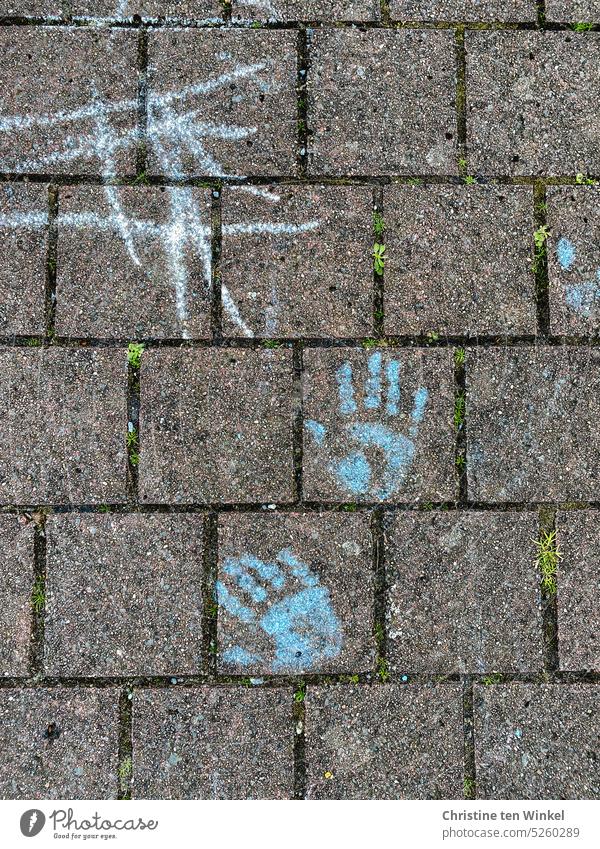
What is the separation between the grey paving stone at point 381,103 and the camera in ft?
7.59

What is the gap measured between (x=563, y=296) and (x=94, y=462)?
5.56ft

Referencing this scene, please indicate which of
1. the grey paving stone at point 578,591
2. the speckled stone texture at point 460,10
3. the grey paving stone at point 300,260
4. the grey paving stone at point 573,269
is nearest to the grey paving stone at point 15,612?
the grey paving stone at point 300,260

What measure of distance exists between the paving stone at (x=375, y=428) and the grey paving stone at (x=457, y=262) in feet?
0.57

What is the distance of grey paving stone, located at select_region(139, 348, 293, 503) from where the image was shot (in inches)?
88.9

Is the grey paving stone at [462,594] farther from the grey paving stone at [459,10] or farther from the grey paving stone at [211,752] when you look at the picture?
the grey paving stone at [459,10]

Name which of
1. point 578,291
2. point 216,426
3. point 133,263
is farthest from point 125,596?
point 578,291

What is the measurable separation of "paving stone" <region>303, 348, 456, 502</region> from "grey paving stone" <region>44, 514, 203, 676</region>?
0.50 meters

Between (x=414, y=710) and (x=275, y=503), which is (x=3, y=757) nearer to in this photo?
(x=275, y=503)

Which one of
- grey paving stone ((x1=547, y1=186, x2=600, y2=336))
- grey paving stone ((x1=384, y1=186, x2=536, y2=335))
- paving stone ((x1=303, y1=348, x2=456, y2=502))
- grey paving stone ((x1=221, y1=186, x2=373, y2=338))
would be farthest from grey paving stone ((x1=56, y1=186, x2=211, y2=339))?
grey paving stone ((x1=547, y1=186, x2=600, y2=336))

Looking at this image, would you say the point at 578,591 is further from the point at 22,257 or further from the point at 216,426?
the point at 22,257

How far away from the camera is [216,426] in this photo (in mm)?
2264

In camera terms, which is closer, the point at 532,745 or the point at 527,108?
the point at 532,745

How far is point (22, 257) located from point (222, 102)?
34.1 inches

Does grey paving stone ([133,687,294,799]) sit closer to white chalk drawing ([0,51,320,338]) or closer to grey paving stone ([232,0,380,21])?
white chalk drawing ([0,51,320,338])
